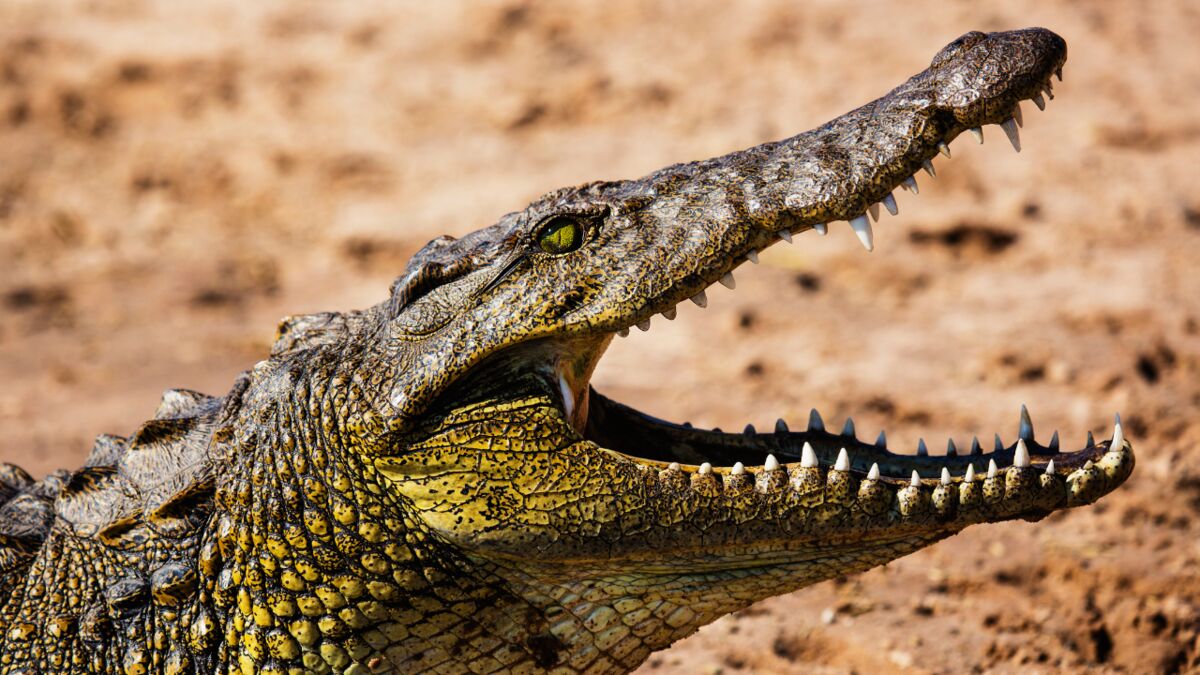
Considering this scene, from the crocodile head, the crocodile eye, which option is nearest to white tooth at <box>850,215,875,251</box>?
the crocodile head

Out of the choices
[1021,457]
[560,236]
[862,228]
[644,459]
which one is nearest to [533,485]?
[644,459]

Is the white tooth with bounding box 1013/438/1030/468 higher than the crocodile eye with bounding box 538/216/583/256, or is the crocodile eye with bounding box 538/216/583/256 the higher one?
the crocodile eye with bounding box 538/216/583/256

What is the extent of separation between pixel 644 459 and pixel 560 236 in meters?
0.60

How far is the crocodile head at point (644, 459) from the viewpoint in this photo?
310cm

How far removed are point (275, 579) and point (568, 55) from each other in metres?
6.97

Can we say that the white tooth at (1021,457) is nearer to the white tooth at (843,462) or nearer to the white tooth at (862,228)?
the white tooth at (843,462)

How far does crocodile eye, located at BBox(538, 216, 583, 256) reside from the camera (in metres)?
3.29

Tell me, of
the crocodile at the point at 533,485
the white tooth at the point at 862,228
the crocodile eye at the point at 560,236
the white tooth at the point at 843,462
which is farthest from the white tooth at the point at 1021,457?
the crocodile eye at the point at 560,236

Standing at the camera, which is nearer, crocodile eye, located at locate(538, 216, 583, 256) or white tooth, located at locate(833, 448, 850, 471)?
white tooth, located at locate(833, 448, 850, 471)

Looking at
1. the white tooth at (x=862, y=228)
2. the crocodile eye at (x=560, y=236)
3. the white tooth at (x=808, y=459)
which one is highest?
the crocodile eye at (x=560, y=236)

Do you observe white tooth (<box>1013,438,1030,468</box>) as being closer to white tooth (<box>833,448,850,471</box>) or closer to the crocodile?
the crocodile

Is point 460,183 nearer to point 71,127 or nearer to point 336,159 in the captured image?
point 336,159

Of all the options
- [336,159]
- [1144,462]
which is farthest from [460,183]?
[1144,462]

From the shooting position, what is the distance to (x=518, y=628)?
3.27m
